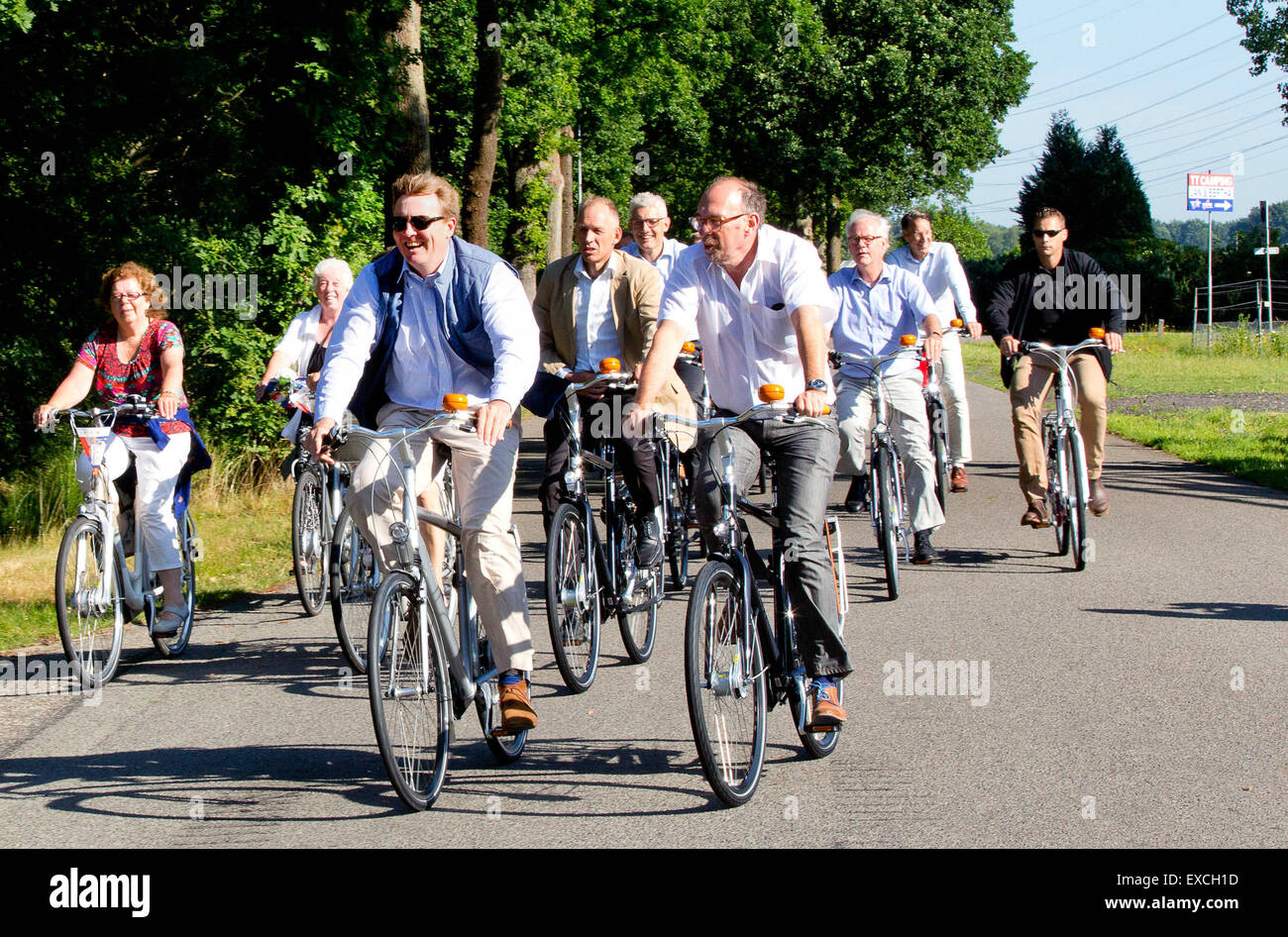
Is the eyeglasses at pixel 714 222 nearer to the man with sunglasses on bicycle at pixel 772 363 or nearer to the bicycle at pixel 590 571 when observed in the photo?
the man with sunglasses on bicycle at pixel 772 363

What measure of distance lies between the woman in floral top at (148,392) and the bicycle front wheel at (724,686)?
377 centimetres

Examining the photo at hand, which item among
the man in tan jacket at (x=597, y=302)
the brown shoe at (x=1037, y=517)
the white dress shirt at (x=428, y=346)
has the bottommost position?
the brown shoe at (x=1037, y=517)

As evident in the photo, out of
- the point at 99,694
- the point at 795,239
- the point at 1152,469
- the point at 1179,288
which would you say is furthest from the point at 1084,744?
the point at 1179,288

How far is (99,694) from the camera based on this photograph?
6926 millimetres

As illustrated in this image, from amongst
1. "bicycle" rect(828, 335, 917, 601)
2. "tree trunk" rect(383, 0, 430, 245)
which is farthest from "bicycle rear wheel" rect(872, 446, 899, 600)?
"tree trunk" rect(383, 0, 430, 245)

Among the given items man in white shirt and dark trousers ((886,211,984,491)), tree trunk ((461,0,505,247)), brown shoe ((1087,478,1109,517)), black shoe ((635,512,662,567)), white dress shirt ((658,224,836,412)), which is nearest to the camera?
white dress shirt ((658,224,836,412))

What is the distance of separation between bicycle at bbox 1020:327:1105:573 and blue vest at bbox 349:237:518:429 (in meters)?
5.11

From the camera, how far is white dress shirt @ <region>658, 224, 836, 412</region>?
5520 millimetres

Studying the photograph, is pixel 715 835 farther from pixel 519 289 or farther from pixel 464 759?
pixel 519 289

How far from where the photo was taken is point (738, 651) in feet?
16.8

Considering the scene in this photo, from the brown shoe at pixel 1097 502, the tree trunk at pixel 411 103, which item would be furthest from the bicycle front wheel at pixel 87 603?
the tree trunk at pixel 411 103

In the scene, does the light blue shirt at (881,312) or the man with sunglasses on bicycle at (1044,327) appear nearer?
the man with sunglasses on bicycle at (1044,327)

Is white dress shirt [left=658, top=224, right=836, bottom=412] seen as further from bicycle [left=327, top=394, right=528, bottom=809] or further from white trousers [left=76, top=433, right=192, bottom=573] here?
white trousers [left=76, top=433, right=192, bottom=573]

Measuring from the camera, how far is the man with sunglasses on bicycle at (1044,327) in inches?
390
